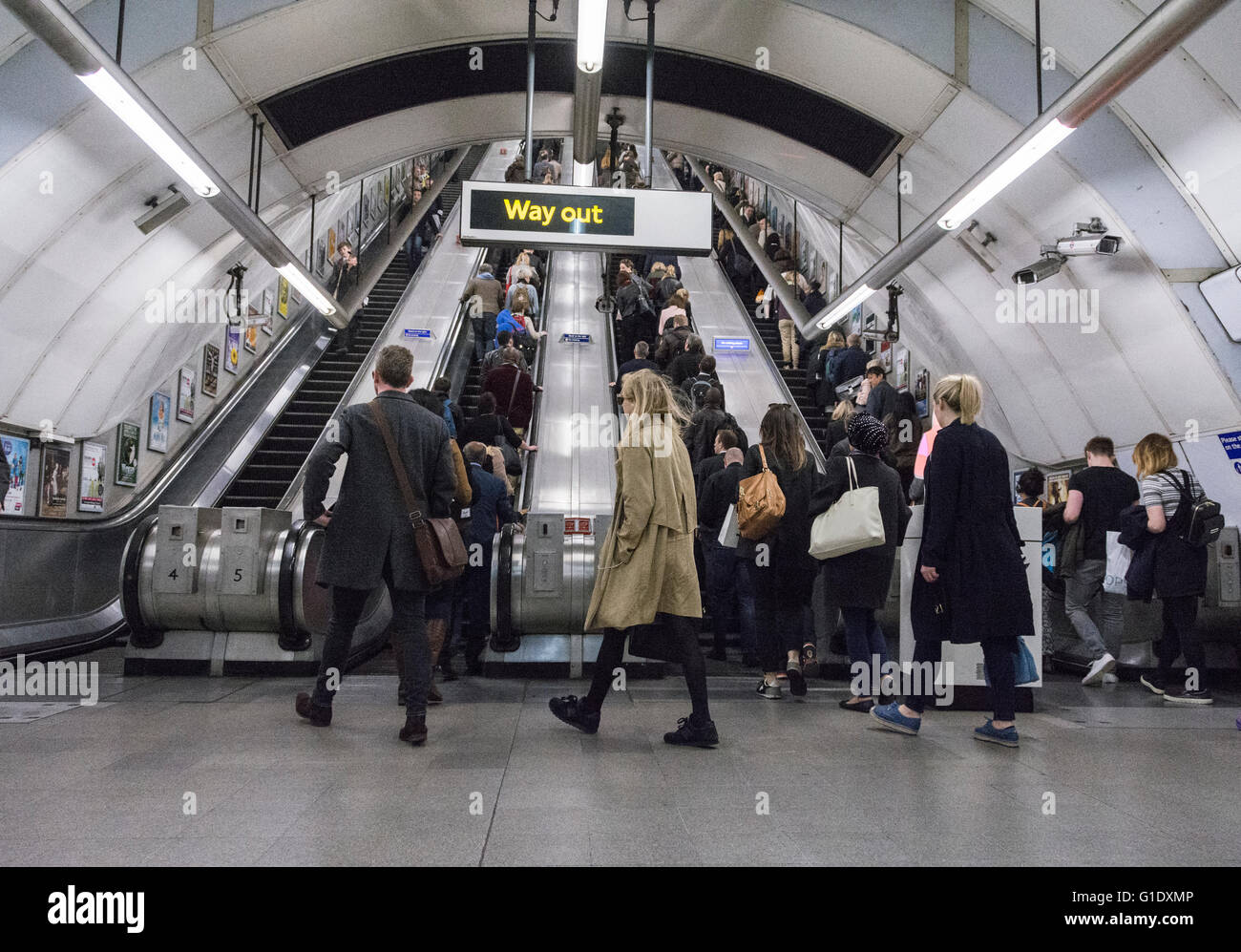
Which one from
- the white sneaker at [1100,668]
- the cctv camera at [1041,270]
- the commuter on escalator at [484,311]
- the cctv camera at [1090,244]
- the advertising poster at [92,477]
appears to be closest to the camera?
the white sneaker at [1100,668]

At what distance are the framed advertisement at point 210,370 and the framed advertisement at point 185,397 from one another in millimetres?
408

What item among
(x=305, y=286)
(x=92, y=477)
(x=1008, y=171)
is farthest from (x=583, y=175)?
(x=1008, y=171)

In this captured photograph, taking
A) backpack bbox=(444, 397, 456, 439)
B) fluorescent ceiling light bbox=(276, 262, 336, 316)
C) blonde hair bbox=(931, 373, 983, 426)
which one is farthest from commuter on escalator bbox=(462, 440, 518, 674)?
fluorescent ceiling light bbox=(276, 262, 336, 316)

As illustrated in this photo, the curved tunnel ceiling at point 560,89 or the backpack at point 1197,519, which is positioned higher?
the curved tunnel ceiling at point 560,89

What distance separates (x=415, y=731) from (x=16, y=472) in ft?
18.5

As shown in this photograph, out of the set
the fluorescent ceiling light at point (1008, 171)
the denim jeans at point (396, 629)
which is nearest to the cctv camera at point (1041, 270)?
the fluorescent ceiling light at point (1008, 171)

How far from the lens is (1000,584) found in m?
4.36

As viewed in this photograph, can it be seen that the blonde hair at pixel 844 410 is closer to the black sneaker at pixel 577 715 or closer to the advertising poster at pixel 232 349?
the black sneaker at pixel 577 715

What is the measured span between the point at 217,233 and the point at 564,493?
4470 millimetres

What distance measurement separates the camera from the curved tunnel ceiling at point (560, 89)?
8086mm

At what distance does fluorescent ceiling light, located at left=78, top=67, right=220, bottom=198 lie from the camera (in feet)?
17.1

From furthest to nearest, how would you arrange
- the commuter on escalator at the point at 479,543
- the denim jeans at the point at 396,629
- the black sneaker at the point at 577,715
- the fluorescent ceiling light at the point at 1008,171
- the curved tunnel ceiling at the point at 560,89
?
the curved tunnel ceiling at the point at 560,89, the commuter on escalator at the point at 479,543, the fluorescent ceiling light at the point at 1008,171, the black sneaker at the point at 577,715, the denim jeans at the point at 396,629

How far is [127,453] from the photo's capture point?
32.2 ft
